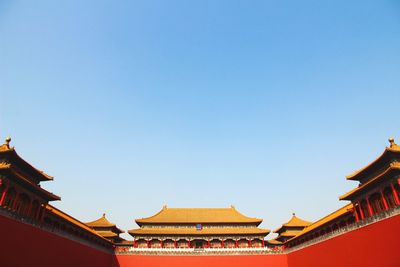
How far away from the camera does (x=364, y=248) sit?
1669 cm

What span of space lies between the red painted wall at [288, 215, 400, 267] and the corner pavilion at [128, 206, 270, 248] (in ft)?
29.5

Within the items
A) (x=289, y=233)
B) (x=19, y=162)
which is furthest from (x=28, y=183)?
(x=289, y=233)

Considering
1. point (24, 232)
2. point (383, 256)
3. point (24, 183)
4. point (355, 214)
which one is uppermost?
point (24, 183)

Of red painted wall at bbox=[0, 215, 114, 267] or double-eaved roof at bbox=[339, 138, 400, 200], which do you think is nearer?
red painted wall at bbox=[0, 215, 114, 267]

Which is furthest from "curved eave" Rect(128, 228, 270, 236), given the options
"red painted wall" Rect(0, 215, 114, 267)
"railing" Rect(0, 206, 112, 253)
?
"red painted wall" Rect(0, 215, 114, 267)

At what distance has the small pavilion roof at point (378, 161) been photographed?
16.1 m

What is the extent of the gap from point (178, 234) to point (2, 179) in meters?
20.0

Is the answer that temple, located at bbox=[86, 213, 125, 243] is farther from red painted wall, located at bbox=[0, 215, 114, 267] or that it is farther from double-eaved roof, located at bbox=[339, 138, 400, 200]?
double-eaved roof, located at bbox=[339, 138, 400, 200]

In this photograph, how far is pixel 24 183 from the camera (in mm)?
16781

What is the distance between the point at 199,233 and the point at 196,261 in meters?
3.13

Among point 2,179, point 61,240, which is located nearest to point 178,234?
point 61,240

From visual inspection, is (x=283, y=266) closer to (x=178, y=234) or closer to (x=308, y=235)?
(x=308, y=235)

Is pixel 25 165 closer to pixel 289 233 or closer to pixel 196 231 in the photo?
pixel 196 231

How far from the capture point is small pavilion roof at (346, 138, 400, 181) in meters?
16.1
